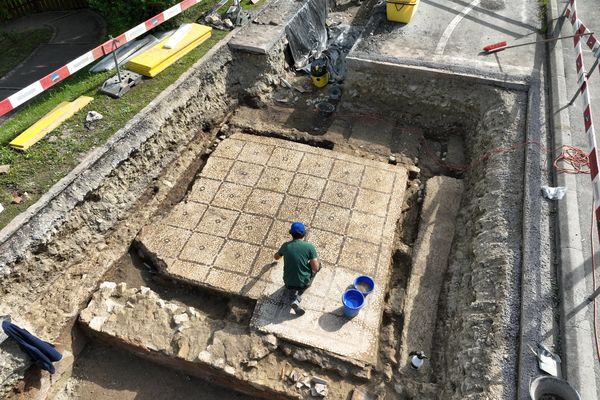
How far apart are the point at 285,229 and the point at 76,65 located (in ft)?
15.5

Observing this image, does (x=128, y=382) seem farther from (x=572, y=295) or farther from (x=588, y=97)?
(x=588, y=97)

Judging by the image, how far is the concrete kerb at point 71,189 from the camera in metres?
5.52

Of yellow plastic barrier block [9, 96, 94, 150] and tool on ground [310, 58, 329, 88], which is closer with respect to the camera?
yellow plastic barrier block [9, 96, 94, 150]

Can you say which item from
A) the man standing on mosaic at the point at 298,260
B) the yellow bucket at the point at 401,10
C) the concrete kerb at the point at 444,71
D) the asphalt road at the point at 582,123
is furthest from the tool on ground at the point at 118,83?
the asphalt road at the point at 582,123

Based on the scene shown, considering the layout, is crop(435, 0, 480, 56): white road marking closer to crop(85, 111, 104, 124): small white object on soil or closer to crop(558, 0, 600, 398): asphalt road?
crop(558, 0, 600, 398): asphalt road

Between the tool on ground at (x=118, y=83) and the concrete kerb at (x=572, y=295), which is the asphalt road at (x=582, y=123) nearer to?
the concrete kerb at (x=572, y=295)

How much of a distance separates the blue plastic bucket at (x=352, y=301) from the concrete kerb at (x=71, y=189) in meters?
4.19

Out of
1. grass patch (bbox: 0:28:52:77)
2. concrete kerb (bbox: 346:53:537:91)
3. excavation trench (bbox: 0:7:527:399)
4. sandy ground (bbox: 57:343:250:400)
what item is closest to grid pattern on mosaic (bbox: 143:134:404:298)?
excavation trench (bbox: 0:7:527:399)

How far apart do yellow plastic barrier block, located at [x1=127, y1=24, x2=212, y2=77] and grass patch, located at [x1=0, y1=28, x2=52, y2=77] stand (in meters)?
5.52

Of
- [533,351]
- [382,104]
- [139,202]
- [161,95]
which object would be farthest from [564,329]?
[161,95]

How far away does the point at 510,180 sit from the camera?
6367 millimetres

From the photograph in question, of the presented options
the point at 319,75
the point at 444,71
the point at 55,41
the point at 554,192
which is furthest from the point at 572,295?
the point at 55,41

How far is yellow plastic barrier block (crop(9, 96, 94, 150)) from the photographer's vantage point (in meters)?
6.76

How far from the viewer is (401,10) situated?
961 cm
